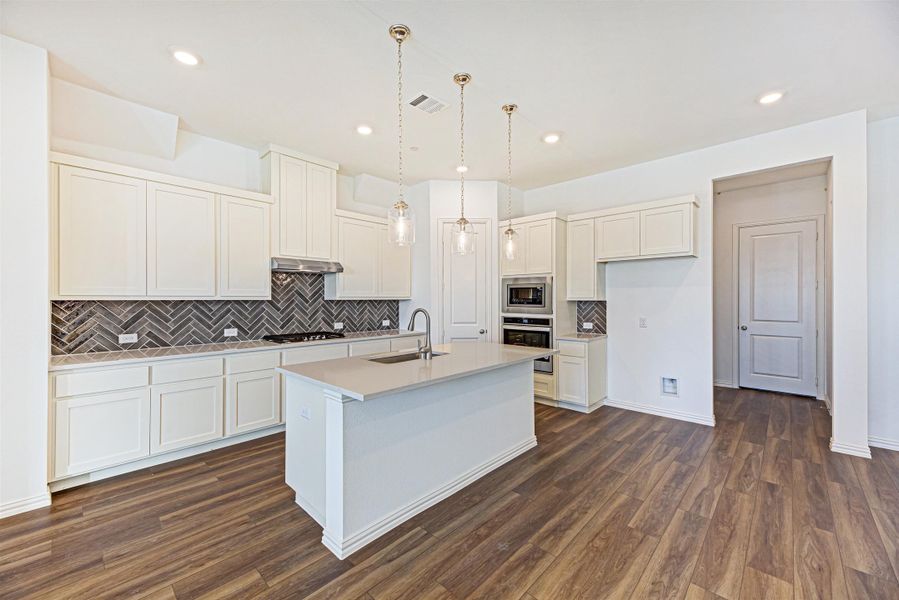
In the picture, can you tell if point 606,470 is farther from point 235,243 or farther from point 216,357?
point 235,243

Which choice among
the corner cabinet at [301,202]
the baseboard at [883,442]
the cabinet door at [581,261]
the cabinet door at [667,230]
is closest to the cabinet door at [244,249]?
the corner cabinet at [301,202]

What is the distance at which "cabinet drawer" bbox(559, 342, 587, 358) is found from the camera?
434 centimetres

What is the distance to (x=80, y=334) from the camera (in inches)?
120

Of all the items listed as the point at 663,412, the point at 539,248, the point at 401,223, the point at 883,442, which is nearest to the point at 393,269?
the point at 539,248

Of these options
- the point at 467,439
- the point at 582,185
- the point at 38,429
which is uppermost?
the point at 582,185

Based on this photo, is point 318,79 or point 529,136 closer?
point 318,79

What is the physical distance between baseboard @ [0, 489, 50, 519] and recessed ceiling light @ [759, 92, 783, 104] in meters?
5.78

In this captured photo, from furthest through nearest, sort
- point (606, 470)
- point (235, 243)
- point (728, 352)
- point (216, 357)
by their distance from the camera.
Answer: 1. point (728, 352)
2. point (235, 243)
3. point (216, 357)
4. point (606, 470)

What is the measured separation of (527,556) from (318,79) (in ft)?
10.8

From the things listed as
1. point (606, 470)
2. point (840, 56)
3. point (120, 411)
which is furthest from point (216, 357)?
point (840, 56)

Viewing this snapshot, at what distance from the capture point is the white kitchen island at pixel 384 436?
1997 mm

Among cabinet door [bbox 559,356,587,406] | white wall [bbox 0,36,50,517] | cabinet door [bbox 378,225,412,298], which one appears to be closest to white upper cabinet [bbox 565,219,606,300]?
cabinet door [bbox 559,356,587,406]

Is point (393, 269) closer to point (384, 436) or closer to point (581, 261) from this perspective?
point (581, 261)

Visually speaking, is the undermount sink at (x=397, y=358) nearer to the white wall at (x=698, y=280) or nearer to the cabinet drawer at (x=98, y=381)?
the cabinet drawer at (x=98, y=381)
